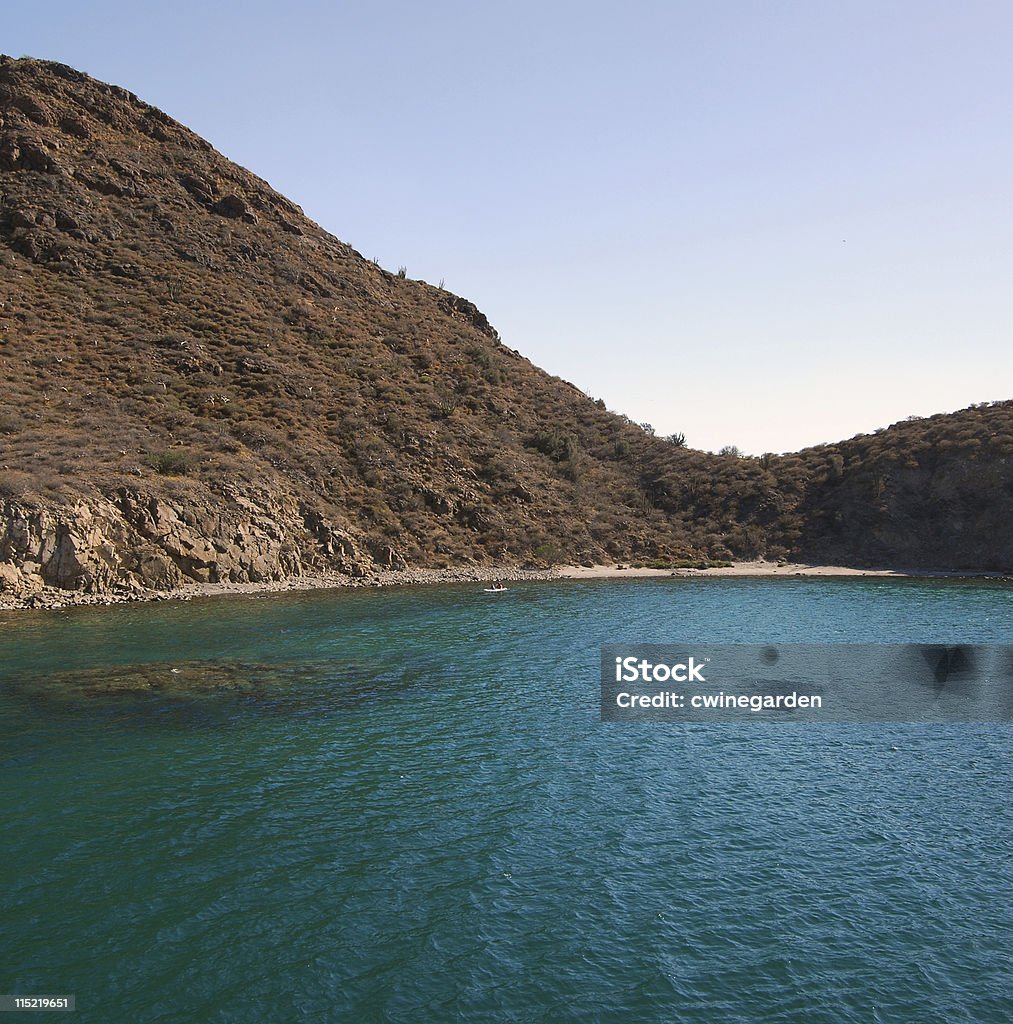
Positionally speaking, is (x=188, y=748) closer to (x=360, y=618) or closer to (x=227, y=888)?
(x=227, y=888)

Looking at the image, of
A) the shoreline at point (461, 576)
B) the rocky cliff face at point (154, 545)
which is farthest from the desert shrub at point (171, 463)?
the shoreline at point (461, 576)

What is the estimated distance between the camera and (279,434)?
59.2 m

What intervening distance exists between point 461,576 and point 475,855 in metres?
39.8

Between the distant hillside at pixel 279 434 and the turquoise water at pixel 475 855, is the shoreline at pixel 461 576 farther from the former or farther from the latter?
the turquoise water at pixel 475 855

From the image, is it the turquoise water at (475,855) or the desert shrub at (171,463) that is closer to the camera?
the turquoise water at (475,855)

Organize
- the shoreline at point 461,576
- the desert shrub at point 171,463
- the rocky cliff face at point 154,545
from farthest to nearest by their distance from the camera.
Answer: the desert shrub at point 171,463 < the shoreline at point 461,576 < the rocky cliff face at point 154,545

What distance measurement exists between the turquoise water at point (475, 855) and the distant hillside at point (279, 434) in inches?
771

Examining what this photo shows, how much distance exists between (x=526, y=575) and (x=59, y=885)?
145ft

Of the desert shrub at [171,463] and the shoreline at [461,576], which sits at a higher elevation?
the desert shrub at [171,463]

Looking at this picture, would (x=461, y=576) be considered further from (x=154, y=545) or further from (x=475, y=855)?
(x=475, y=855)

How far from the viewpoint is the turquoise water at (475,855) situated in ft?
37.5

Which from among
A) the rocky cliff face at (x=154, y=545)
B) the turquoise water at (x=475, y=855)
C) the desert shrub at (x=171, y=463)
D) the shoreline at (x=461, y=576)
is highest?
the desert shrub at (x=171, y=463)

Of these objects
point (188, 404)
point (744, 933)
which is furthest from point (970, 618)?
point (188, 404)

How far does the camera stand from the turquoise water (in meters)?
11.4
